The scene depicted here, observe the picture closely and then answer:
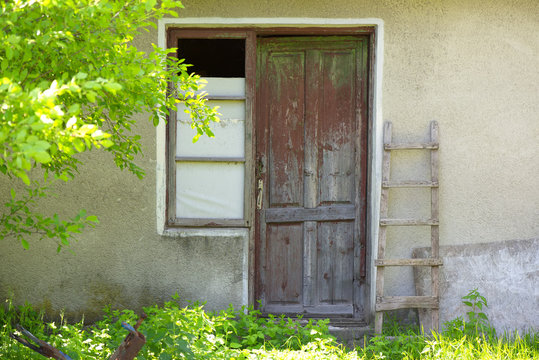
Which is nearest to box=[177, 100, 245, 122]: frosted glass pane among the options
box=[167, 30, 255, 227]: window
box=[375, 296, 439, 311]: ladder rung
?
box=[167, 30, 255, 227]: window

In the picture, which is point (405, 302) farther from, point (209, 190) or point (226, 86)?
point (226, 86)

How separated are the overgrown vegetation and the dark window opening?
1898 mm

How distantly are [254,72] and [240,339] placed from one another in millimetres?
2057

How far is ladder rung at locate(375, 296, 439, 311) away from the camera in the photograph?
14.2 feet

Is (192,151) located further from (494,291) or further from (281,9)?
(494,291)

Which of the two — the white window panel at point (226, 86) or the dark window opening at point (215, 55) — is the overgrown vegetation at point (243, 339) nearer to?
the white window panel at point (226, 86)

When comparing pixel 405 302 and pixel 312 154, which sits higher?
pixel 312 154

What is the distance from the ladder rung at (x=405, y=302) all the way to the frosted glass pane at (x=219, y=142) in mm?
1567

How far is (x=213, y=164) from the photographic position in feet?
15.0

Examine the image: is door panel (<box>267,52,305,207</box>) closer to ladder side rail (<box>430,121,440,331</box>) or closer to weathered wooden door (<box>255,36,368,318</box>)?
weathered wooden door (<box>255,36,368,318</box>)

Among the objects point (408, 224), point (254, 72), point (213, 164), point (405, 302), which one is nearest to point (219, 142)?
point (213, 164)

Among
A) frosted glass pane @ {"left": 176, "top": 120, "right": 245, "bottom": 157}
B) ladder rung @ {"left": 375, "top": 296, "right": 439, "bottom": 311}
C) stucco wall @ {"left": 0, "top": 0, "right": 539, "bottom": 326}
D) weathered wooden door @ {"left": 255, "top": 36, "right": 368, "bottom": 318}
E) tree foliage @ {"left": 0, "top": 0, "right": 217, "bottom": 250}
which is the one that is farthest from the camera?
weathered wooden door @ {"left": 255, "top": 36, "right": 368, "bottom": 318}

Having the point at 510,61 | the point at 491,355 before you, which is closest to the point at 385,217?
the point at 491,355

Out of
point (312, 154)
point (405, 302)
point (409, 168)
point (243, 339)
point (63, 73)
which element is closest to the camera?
point (63, 73)
